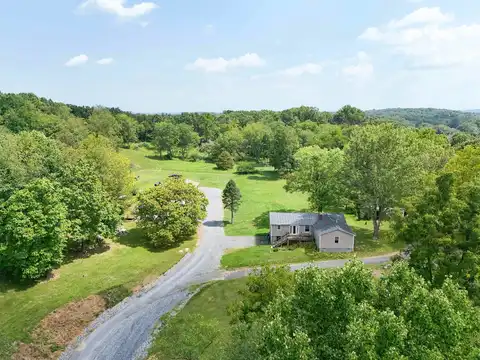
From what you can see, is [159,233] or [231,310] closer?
[231,310]

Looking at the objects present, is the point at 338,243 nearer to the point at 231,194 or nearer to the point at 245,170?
the point at 231,194

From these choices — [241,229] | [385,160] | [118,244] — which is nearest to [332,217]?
[385,160]

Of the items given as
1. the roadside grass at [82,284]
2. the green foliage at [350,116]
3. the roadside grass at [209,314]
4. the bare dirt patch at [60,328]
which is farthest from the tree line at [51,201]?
the green foliage at [350,116]

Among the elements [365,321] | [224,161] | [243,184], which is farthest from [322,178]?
[224,161]

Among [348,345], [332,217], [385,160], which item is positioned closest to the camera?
[348,345]

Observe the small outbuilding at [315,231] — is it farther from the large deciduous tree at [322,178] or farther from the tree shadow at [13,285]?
the tree shadow at [13,285]

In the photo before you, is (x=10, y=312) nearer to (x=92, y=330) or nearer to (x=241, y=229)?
(x=92, y=330)
